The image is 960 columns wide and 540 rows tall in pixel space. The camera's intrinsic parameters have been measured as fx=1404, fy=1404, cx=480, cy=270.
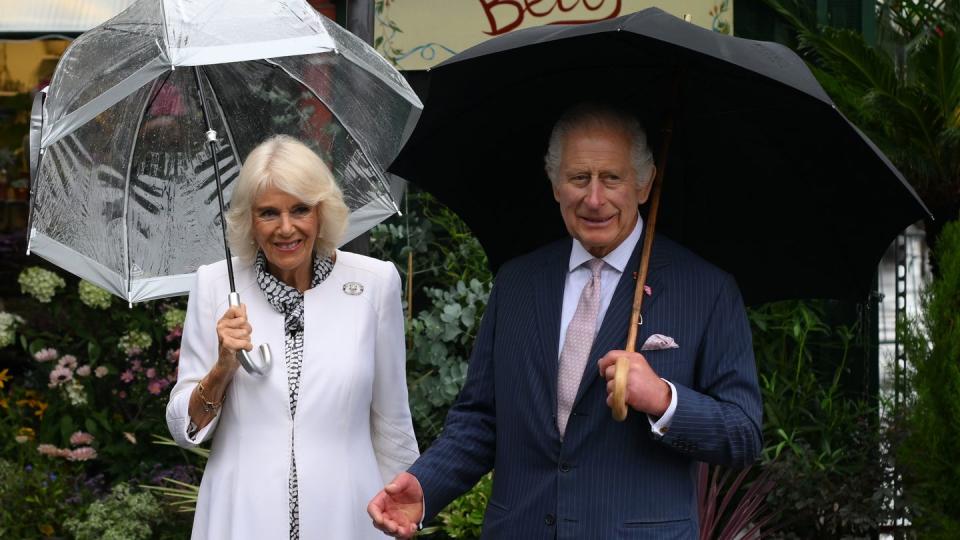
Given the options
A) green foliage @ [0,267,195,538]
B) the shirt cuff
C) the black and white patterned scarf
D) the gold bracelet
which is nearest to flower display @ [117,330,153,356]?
green foliage @ [0,267,195,538]

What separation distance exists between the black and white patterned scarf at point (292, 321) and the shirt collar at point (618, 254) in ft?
2.85

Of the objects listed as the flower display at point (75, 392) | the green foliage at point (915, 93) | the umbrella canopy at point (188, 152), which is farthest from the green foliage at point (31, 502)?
the green foliage at point (915, 93)

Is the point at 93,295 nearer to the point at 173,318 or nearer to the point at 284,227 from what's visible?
the point at 173,318

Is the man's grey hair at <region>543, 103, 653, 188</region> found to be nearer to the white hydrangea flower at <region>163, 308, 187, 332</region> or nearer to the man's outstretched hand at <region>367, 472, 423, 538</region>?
the man's outstretched hand at <region>367, 472, 423, 538</region>

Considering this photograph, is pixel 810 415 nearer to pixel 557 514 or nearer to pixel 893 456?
pixel 893 456

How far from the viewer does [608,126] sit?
10.3 feet

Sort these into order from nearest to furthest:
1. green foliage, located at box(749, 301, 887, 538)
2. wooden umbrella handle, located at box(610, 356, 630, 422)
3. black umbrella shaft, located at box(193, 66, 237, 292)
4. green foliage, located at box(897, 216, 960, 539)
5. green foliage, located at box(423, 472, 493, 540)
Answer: wooden umbrella handle, located at box(610, 356, 630, 422) → black umbrella shaft, located at box(193, 66, 237, 292) → green foliage, located at box(897, 216, 960, 539) → green foliage, located at box(423, 472, 493, 540) → green foliage, located at box(749, 301, 887, 538)

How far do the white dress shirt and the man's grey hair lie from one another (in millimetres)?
143

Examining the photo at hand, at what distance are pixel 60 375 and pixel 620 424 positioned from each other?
15.3 feet

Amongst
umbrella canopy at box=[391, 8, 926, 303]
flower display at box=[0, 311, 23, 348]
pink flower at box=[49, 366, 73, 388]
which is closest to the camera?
umbrella canopy at box=[391, 8, 926, 303]

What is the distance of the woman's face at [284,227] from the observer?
3637mm

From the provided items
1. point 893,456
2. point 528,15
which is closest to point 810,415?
point 893,456

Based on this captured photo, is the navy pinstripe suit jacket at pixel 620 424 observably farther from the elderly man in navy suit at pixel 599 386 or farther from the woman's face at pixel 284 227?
the woman's face at pixel 284 227

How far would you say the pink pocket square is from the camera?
3037 mm
